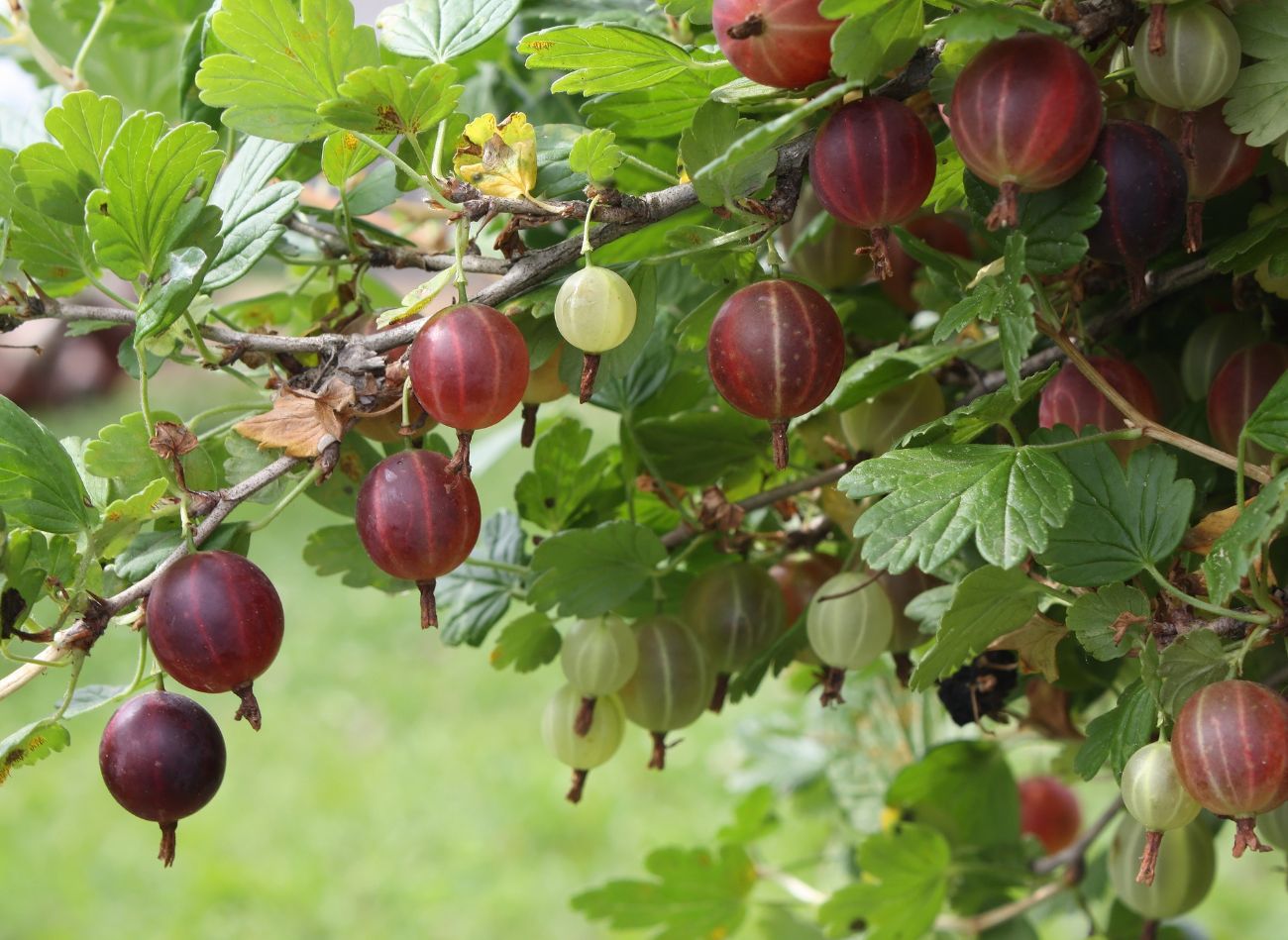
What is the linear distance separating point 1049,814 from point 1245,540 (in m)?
0.87

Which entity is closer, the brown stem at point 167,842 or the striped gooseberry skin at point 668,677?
the brown stem at point 167,842

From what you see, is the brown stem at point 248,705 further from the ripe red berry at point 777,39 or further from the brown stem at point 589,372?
the ripe red berry at point 777,39

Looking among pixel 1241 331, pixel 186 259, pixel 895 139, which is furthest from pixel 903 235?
pixel 186 259

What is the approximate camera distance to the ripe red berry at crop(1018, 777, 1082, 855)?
4.00 feet

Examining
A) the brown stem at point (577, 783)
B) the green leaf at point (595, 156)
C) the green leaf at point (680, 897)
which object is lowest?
the green leaf at point (680, 897)

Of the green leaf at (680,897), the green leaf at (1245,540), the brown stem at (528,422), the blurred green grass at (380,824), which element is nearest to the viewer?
the green leaf at (1245,540)

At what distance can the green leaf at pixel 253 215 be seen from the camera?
1.89ft

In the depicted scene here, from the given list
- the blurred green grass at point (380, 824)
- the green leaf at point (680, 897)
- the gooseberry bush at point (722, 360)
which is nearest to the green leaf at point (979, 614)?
the gooseberry bush at point (722, 360)

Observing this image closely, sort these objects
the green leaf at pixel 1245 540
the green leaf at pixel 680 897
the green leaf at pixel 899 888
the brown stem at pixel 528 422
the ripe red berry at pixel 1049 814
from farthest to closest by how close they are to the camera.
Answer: the ripe red berry at pixel 1049 814
the green leaf at pixel 680 897
the green leaf at pixel 899 888
the brown stem at pixel 528 422
the green leaf at pixel 1245 540

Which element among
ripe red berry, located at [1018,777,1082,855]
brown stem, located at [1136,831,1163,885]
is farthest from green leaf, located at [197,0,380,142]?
ripe red berry, located at [1018,777,1082,855]

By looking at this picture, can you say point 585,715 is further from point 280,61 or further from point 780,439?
point 280,61

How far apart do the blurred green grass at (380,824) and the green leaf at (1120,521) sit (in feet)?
3.39

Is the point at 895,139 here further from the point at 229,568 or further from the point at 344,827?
the point at 344,827

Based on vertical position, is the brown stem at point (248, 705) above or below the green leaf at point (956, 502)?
below
